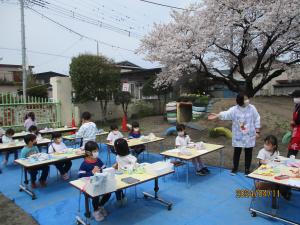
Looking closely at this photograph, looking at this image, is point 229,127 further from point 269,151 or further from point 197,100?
point 269,151

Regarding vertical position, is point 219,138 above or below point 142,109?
below

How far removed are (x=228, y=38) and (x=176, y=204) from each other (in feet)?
36.7

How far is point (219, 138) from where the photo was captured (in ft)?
33.0

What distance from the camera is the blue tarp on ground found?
4.11 metres

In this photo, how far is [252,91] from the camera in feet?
49.7

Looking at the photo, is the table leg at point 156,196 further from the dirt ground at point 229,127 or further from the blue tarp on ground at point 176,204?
the dirt ground at point 229,127

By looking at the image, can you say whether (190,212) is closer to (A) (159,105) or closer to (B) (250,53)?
(B) (250,53)

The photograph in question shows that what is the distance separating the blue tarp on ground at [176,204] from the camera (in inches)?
162

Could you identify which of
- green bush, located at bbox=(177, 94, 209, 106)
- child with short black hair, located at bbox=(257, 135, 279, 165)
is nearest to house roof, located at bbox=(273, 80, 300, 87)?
green bush, located at bbox=(177, 94, 209, 106)

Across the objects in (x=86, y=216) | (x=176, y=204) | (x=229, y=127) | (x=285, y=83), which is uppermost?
(x=285, y=83)

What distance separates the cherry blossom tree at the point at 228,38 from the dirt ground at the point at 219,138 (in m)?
2.52

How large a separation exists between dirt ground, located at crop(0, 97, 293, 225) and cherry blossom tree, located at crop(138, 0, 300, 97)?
2.52 metres

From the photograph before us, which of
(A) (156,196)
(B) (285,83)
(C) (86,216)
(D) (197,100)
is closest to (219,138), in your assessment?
(D) (197,100)

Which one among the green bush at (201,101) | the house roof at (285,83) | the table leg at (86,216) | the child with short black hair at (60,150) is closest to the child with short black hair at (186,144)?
the child with short black hair at (60,150)
